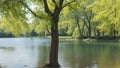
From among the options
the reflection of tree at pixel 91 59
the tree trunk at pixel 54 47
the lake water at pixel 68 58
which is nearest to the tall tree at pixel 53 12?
the tree trunk at pixel 54 47

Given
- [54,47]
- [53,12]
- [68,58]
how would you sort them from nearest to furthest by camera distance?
[53,12], [54,47], [68,58]

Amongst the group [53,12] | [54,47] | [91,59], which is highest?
[53,12]

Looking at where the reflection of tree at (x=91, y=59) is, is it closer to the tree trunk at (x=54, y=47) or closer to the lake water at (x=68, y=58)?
the lake water at (x=68, y=58)

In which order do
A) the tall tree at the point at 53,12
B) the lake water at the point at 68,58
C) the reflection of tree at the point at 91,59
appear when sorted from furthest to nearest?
the lake water at the point at 68,58
the reflection of tree at the point at 91,59
the tall tree at the point at 53,12

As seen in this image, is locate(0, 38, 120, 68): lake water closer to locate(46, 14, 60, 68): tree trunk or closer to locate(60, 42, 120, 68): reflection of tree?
locate(60, 42, 120, 68): reflection of tree

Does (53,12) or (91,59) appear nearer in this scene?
(53,12)

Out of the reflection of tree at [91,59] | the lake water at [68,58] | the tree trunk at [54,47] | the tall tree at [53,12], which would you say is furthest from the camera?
the lake water at [68,58]

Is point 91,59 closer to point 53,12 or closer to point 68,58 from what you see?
point 68,58

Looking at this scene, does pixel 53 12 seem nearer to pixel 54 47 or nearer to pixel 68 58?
pixel 54 47

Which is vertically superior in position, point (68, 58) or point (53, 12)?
point (53, 12)

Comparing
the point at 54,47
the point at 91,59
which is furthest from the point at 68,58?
the point at 54,47

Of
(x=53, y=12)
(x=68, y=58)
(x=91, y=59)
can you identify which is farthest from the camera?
(x=68, y=58)

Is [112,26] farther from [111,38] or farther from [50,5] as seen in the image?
[50,5]

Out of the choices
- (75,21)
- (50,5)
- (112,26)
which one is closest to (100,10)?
(112,26)
